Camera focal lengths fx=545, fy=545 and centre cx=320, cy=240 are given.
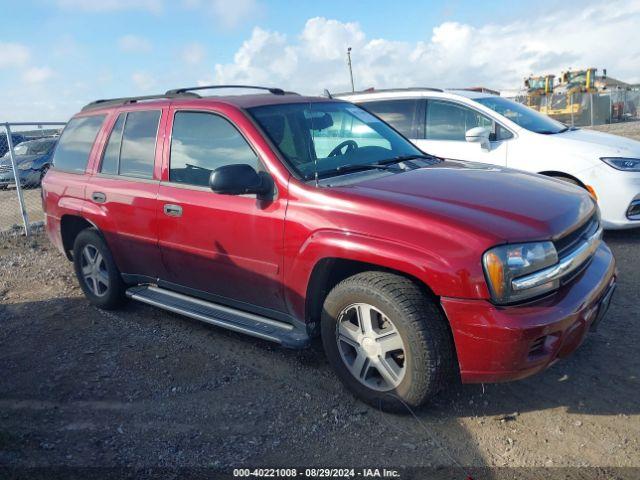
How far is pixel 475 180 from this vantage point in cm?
351

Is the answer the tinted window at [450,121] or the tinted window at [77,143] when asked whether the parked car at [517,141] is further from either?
the tinted window at [77,143]

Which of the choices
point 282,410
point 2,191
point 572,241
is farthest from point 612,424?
point 2,191

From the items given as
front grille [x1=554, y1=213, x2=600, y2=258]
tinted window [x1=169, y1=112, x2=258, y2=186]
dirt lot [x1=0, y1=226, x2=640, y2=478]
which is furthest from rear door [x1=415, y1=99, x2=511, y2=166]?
tinted window [x1=169, y1=112, x2=258, y2=186]

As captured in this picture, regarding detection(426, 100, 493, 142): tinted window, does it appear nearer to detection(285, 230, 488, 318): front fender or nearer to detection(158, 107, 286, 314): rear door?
detection(158, 107, 286, 314): rear door

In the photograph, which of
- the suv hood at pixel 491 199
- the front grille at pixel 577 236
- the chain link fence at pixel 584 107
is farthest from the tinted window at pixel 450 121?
the chain link fence at pixel 584 107

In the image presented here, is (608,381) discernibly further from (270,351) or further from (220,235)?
(220,235)

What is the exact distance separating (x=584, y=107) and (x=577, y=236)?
91.5 feet

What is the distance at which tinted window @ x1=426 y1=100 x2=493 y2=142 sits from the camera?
686cm

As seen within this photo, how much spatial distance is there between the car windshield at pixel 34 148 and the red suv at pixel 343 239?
1286 centimetres

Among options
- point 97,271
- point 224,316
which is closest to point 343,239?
point 224,316

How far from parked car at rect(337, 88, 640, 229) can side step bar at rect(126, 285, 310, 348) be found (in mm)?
3489

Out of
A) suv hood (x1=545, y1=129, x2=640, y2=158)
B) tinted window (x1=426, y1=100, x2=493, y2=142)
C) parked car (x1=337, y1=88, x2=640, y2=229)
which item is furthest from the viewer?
tinted window (x1=426, y1=100, x2=493, y2=142)

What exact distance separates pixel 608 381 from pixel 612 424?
17.6 inches

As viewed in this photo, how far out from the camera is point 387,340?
306 centimetres
